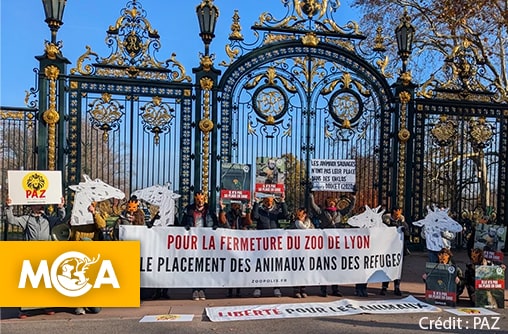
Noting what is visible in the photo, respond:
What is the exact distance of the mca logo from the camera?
6445 mm

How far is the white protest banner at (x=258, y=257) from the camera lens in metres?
7.86

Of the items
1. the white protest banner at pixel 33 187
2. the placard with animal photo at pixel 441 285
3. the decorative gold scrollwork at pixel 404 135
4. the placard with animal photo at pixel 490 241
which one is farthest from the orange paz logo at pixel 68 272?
the decorative gold scrollwork at pixel 404 135

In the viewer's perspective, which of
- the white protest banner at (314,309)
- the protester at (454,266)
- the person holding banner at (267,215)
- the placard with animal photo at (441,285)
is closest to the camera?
the white protest banner at (314,309)

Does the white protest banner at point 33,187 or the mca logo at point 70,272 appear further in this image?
the white protest banner at point 33,187

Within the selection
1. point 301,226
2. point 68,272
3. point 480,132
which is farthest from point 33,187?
point 480,132

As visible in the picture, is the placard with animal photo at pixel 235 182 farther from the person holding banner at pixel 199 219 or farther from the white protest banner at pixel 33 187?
the white protest banner at pixel 33 187

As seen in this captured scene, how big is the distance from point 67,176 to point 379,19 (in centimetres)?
1459

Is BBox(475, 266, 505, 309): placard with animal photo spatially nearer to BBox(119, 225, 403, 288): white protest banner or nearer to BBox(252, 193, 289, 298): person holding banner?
BBox(119, 225, 403, 288): white protest banner

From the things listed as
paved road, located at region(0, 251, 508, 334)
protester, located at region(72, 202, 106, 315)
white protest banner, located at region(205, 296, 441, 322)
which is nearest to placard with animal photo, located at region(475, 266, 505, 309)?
paved road, located at region(0, 251, 508, 334)

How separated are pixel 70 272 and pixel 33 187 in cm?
236

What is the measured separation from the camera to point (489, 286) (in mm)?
7812

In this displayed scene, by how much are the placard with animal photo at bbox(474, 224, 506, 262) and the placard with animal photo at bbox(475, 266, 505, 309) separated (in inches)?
28.1

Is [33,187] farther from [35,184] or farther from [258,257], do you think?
[258,257]

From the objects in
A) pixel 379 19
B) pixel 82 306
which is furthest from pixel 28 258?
pixel 379 19
